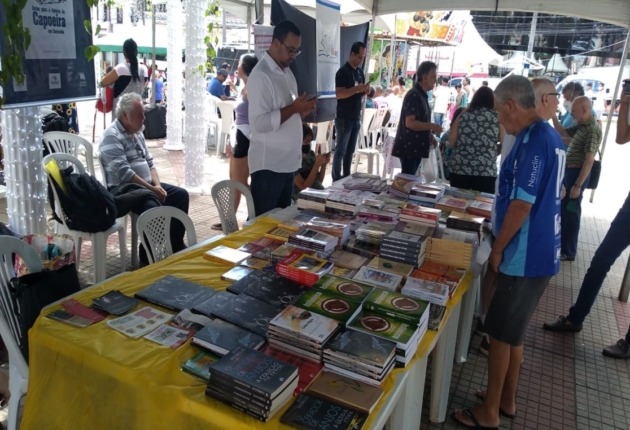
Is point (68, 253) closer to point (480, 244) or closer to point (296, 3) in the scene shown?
point (480, 244)

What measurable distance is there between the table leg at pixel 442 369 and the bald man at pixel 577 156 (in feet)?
8.35

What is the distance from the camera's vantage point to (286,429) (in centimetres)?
110

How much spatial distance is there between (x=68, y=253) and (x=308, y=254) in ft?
3.55

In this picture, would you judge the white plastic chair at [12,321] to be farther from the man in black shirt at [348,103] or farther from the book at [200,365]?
the man in black shirt at [348,103]

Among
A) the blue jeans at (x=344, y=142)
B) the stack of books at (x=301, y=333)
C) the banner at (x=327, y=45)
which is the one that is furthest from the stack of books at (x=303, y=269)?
the blue jeans at (x=344, y=142)

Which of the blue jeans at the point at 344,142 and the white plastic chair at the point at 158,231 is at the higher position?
the blue jeans at the point at 344,142

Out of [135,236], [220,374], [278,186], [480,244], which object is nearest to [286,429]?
[220,374]

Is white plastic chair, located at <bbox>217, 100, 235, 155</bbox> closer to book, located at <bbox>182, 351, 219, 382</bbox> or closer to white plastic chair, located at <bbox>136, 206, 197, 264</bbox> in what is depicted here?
white plastic chair, located at <bbox>136, 206, 197, 264</bbox>

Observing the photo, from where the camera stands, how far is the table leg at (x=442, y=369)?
217cm

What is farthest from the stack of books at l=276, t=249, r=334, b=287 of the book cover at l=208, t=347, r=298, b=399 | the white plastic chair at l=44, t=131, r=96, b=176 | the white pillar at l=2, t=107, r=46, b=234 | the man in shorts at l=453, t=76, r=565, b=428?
the white plastic chair at l=44, t=131, r=96, b=176

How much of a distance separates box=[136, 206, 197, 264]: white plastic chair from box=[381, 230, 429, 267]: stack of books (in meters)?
1.00

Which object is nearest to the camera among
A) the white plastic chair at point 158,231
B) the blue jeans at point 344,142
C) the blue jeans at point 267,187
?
the white plastic chair at point 158,231

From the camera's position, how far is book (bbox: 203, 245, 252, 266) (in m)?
1.99

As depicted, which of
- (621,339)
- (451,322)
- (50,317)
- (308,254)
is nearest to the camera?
(50,317)
